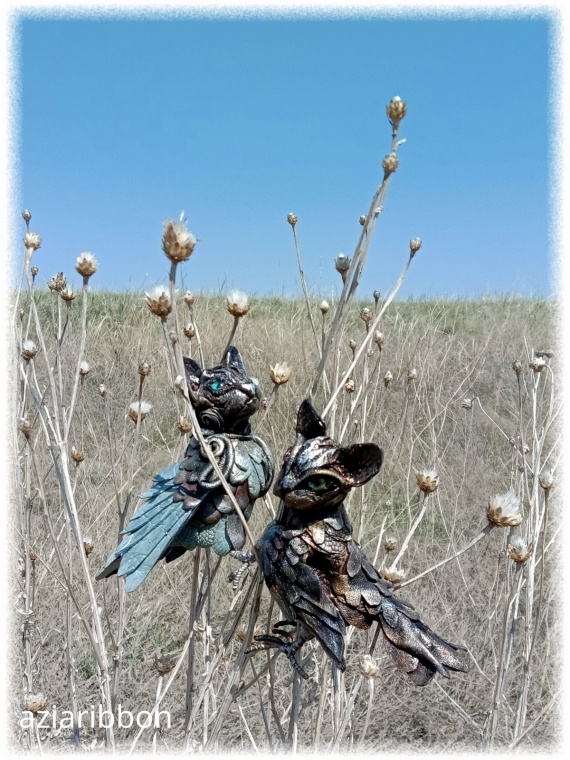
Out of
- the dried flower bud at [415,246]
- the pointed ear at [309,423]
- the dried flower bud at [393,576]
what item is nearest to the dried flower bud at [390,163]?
the dried flower bud at [415,246]

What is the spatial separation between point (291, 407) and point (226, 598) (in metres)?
1.04

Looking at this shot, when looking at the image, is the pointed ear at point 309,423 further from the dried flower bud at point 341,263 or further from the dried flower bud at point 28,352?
the dried flower bud at point 28,352

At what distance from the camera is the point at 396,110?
1.91 ft

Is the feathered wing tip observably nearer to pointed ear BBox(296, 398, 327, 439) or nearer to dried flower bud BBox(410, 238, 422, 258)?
pointed ear BBox(296, 398, 327, 439)

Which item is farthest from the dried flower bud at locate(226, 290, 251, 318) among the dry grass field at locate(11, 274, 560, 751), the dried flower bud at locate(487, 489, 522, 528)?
the dried flower bud at locate(487, 489, 522, 528)

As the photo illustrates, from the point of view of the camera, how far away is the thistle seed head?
50 centimetres

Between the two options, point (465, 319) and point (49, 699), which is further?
point (465, 319)

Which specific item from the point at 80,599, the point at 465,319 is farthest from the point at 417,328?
the point at 80,599

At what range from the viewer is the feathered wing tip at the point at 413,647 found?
69 centimetres

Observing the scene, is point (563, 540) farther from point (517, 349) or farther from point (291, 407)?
point (517, 349)

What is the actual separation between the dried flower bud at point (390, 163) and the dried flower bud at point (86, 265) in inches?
15.2

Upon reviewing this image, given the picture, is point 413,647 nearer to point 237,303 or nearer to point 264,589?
point 237,303

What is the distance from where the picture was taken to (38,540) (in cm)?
180

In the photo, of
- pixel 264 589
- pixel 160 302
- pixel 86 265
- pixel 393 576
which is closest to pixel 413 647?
pixel 393 576
